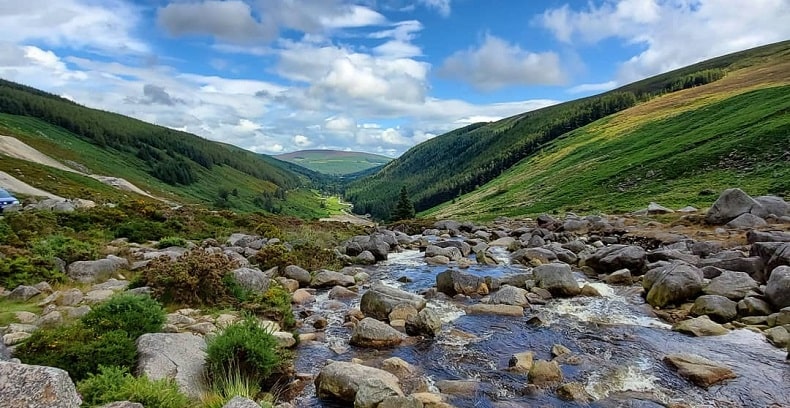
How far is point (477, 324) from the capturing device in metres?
18.2

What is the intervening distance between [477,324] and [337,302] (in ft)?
22.4

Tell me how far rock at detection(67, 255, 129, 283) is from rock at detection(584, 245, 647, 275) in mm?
27056

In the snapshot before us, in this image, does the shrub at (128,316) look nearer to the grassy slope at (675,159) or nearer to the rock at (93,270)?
the rock at (93,270)

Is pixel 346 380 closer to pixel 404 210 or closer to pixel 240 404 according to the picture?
pixel 240 404

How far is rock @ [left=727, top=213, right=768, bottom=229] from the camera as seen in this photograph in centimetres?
3275

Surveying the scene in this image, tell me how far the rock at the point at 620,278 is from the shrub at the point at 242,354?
801 inches

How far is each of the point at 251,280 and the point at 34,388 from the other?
12579 mm

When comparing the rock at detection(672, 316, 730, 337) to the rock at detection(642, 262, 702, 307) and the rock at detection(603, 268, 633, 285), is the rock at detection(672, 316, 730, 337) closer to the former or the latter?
the rock at detection(642, 262, 702, 307)

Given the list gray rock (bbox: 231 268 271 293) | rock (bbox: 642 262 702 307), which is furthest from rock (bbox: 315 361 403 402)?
rock (bbox: 642 262 702 307)

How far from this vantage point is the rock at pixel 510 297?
67.0 ft

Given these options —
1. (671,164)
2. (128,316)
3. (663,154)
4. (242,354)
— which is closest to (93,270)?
(128,316)

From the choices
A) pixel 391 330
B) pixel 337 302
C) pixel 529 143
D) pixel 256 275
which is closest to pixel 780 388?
pixel 391 330

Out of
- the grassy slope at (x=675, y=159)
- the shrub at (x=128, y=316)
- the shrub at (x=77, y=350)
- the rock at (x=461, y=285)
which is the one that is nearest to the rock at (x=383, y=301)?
the rock at (x=461, y=285)

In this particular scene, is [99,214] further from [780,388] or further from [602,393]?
[780,388]
